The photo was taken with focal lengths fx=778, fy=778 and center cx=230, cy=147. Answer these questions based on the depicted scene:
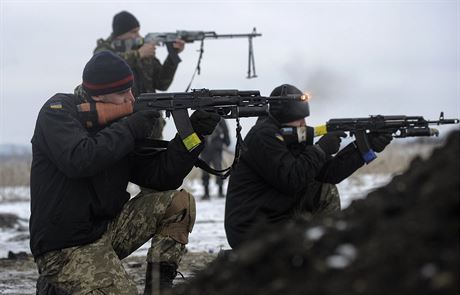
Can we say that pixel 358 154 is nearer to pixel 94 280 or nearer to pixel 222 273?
pixel 94 280

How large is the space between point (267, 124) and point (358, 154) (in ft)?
3.20

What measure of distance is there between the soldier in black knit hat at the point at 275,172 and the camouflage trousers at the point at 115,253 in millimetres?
599

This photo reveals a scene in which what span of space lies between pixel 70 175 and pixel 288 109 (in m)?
1.83

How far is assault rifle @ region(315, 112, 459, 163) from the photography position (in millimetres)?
5902

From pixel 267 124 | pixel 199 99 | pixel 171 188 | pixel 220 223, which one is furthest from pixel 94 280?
pixel 220 223

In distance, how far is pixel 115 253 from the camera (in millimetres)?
4484

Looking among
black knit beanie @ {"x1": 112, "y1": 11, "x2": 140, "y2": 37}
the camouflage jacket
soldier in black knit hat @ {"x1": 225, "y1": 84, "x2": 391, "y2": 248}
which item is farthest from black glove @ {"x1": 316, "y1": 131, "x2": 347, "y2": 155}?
black knit beanie @ {"x1": 112, "y1": 11, "x2": 140, "y2": 37}

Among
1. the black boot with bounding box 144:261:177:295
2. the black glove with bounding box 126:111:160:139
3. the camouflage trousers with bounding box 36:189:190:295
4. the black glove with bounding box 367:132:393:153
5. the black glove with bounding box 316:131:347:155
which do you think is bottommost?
the black boot with bounding box 144:261:177:295

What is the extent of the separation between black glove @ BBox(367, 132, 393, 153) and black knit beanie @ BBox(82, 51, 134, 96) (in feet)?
7.33

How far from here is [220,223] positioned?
1045cm

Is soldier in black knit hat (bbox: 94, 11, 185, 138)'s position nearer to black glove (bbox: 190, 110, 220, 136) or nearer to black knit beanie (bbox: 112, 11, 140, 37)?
black knit beanie (bbox: 112, 11, 140, 37)

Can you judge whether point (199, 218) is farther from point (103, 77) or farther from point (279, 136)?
point (103, 77)

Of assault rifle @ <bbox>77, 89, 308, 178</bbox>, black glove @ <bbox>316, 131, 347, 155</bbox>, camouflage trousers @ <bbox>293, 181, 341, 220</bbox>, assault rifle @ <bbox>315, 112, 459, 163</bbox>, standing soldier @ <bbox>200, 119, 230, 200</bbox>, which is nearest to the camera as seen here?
assault rifle @ <bbox>77, 89, 308, 178</bbox>

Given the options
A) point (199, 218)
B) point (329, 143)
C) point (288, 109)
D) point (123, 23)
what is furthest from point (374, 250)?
point (199, 218)
